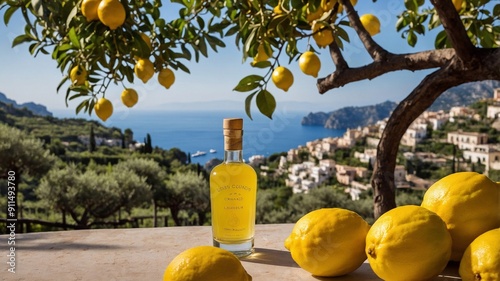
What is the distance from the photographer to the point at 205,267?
56 cm

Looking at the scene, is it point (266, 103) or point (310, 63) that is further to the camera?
point (310, 63)

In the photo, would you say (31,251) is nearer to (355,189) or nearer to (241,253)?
(241,253)

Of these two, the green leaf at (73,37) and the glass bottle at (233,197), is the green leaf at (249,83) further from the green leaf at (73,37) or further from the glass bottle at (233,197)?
the green leaf at (73,37)

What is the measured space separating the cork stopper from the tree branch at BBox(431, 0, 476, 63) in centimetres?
37

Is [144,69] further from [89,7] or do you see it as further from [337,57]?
[337,57]

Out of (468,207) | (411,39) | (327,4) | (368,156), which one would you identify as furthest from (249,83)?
(368,156)

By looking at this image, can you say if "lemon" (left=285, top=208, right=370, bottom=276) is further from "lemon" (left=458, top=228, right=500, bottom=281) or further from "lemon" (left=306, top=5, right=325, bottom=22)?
"lemon" (left=306, top=5, right=325, bottom=22)

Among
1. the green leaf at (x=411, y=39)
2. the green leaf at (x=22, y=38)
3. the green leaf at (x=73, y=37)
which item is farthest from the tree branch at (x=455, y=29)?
the green leaf at (x=22, y=38)

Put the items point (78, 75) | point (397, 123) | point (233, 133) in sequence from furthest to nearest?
point (78, 75)
point (397, 123)
point (233, 133)

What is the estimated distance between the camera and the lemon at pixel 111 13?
0.83 metres

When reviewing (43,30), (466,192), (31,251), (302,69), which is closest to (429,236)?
(466,192)

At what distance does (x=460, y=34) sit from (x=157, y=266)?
2.01ft

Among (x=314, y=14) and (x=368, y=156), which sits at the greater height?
(x=314, y=14)

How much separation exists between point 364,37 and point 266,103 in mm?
283
